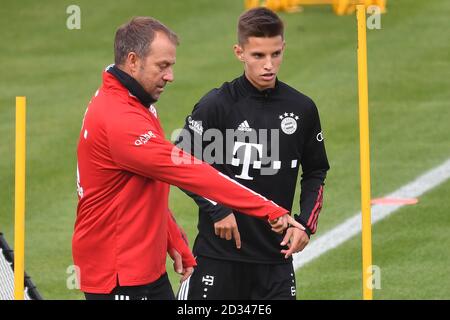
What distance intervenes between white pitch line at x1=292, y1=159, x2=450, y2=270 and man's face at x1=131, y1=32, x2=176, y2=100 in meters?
5.31

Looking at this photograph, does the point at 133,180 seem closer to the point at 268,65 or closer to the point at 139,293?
the point at 139,293

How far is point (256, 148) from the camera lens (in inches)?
319

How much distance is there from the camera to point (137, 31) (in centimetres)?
703

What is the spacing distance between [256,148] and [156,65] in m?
1.30

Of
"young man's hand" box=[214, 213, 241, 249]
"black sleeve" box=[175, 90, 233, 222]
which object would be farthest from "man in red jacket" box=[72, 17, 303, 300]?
"black sleeve" box=[175, 90, 233, 222]

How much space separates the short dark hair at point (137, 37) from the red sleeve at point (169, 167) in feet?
1.26

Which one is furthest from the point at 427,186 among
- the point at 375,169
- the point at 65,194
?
the point at 65,194

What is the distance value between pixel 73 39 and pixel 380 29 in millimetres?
4543

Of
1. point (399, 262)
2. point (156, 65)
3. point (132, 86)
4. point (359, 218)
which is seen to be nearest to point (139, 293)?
point (132, 86)

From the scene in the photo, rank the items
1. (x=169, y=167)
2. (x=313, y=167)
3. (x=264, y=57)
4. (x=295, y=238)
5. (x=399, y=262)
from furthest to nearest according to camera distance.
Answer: (x=399, y=262) → (x=313, y=167) → (x=264, y=57) → (x=295, y=238) → (x=169, y=167)

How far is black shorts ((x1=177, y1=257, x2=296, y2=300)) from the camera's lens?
26.8ft

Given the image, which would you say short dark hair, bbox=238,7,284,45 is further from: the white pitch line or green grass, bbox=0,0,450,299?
the white pitch line

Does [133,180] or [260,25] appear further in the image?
[260,25]
